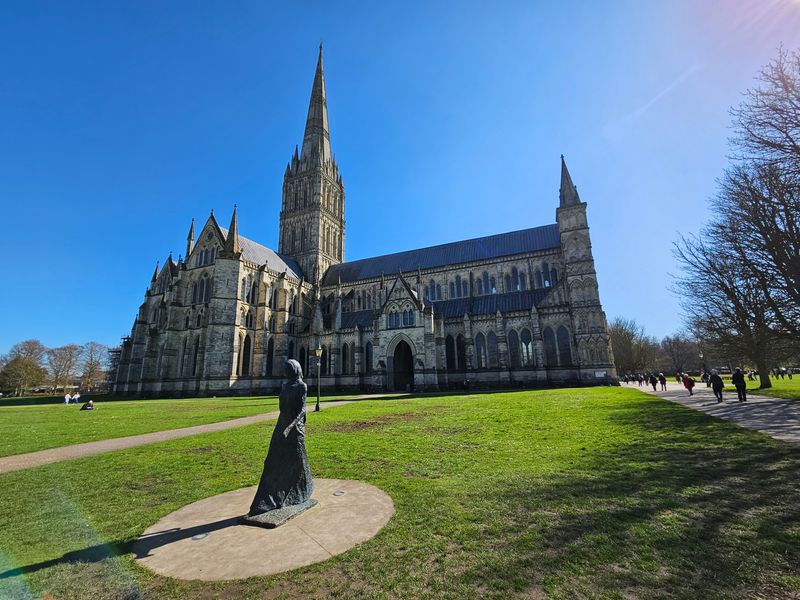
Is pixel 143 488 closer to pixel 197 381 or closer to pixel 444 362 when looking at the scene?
pixel 444 362

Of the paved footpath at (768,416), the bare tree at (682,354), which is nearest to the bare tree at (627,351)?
the bare tree at (682,354)

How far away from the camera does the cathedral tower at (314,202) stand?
59.0 m

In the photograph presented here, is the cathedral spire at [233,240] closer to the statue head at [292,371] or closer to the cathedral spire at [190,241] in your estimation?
the cathedral spire at [190,241]

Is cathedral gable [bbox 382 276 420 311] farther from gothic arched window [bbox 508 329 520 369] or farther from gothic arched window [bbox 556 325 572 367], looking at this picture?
gothic arched window [bbox 556 325 572 367]

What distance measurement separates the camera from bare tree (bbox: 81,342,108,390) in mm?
80938

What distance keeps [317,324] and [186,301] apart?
679 inches

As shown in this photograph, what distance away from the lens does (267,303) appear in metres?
46.2

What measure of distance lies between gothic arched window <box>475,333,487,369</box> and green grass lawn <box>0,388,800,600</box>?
1132 inches

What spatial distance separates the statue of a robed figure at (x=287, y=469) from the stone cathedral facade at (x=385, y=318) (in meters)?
26.4

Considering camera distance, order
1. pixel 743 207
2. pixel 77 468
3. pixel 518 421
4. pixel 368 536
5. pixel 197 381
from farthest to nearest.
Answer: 1. pixel 197 381
2. pixel 743 207
3. pixel 518 421
4. pixel 77 468
5. pixel 368 536

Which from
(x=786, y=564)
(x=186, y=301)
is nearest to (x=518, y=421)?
(x=786, y=564)

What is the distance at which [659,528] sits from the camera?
4.64m

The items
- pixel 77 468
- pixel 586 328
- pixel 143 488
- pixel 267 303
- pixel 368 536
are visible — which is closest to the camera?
pixel 368 536

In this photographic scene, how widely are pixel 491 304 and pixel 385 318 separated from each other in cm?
1236
